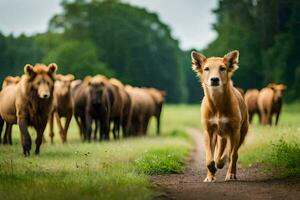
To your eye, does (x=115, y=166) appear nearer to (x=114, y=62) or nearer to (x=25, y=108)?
(x=25, y=108)

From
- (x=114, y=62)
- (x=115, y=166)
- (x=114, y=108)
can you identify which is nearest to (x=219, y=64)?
(x=115, y=166)

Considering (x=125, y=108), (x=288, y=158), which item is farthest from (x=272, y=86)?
(x=288, y=158)

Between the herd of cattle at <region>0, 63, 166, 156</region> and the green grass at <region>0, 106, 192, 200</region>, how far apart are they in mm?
1058

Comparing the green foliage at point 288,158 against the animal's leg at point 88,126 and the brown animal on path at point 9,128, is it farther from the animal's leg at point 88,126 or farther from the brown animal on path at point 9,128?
the animal's leg at point 88,126

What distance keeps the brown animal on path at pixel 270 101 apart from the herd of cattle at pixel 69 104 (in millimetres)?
5342

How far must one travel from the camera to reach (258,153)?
1939 centimetres

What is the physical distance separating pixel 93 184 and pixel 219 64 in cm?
367

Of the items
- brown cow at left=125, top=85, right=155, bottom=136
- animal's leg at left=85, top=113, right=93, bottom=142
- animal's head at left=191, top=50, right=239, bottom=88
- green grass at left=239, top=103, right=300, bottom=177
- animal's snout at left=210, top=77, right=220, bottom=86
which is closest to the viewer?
animal's snout at left=210, top=77, right=220, bottom=86

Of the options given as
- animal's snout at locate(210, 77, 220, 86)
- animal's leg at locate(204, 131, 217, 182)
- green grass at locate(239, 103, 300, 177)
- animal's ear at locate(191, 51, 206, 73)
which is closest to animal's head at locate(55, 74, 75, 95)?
green grass at locate(239, 103, 300, 177)

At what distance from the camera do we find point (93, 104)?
27656 millimetres

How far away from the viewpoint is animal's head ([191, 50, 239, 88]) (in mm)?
14258

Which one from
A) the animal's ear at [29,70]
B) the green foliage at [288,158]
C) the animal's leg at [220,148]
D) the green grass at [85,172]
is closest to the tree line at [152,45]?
the green grass at [85,172]

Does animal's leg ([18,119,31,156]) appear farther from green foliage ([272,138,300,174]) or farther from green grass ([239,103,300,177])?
green foliage ([272,138,300,174])

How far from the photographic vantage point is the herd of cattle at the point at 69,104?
765 inches
